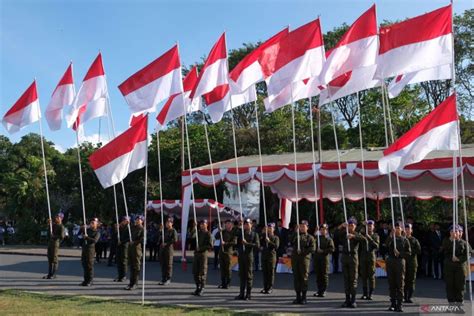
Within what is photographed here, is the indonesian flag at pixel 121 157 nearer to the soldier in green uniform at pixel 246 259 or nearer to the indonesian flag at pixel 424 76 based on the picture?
the soldier in green uniform at pixel 246 259

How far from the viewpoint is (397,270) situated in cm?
1048

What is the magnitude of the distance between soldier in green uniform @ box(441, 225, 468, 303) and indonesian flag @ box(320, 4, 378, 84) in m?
3.84

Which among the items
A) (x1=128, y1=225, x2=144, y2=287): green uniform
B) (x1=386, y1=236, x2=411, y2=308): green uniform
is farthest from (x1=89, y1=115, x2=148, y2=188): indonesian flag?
(x1=386, y1=236, x2=411, y2=308): green uniform

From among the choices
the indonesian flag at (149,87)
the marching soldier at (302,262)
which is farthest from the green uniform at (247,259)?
the indonesian flag at (149,87)

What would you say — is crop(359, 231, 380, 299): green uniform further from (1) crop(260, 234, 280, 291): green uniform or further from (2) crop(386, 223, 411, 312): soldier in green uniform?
(1) crop(260, 234, 280, 291): green uniform

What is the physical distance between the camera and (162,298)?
1190cm

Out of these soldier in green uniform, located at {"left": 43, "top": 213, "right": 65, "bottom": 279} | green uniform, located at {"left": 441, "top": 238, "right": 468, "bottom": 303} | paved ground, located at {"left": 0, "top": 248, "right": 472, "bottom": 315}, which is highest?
soldier in green uniform, located at {"left": 43, "top": 213, "right": 65, "bottom": 279}

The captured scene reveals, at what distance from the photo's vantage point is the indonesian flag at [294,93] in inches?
520

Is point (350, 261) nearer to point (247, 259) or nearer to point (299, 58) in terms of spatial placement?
point (247, 259)

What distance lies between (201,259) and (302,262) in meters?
2.44

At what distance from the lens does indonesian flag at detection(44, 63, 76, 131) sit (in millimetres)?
13961

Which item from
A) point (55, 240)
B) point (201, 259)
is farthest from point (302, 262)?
point (55, 240)

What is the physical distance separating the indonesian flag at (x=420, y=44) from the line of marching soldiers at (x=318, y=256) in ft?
10.3

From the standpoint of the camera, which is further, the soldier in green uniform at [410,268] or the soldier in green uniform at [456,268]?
the soldier in green uniform at [410,268]
